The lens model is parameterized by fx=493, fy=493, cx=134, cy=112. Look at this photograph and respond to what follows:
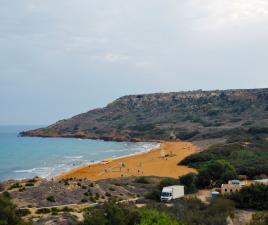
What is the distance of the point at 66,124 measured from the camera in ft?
588

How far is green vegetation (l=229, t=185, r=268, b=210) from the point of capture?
105 ft

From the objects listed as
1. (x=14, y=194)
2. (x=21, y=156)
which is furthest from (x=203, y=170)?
Answer: (x=21, y=156)

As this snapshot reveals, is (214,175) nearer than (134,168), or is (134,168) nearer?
(214,175)

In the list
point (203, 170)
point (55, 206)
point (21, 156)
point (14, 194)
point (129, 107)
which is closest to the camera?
point (55, 206)

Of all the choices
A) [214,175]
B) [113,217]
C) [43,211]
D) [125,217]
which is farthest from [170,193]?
[113,217]

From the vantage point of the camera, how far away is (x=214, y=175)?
42.4 metres

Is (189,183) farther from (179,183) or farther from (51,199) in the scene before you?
(51,199)

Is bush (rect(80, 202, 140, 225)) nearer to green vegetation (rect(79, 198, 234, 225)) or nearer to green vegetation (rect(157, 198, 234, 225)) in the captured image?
green vegetation (rect(79, 198, 234, 225))

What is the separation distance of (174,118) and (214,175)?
348 ft

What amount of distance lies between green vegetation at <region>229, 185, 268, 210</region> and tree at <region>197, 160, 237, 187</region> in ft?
28.8

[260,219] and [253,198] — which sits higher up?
[253,198]

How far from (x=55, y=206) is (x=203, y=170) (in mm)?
14901

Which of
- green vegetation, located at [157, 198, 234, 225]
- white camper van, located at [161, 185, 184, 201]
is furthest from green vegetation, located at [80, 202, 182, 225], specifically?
white camper van, located at [161, 185, 184, 201]

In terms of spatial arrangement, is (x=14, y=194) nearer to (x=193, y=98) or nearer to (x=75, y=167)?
(x=75, y=167)
